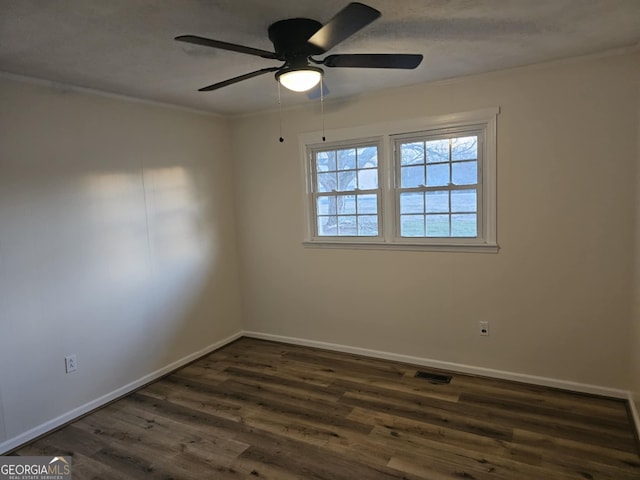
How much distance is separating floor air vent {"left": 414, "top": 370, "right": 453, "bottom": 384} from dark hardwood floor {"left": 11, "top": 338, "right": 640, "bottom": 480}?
0.19 ft

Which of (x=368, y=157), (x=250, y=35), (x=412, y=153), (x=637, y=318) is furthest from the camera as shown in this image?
(x=368, y=157)

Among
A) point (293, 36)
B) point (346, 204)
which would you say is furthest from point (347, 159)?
point (293, 36)

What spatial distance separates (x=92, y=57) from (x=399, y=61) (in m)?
1.80

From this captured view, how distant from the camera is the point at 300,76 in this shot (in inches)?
84.4

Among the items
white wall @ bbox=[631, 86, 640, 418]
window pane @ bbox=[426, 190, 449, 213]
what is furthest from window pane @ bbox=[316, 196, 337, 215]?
white wall @ bbox=[631, 86, 640, 418]

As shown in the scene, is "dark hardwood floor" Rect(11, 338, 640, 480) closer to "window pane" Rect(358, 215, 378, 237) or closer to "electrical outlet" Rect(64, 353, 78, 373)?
"electrical outlet" Rect(64, 353, 78, 373)

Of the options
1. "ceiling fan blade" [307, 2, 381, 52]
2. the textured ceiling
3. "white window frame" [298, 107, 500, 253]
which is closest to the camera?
"ceiling fan blade" [307, 2, 381, 52]

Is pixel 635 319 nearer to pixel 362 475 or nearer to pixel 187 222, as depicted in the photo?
pixel 362 475

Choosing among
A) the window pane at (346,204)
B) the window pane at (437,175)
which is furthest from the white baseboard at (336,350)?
the window pane at (437,175)

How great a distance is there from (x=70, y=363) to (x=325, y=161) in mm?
2668

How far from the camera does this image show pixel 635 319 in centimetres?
269

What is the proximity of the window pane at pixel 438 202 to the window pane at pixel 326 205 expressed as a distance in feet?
3.03

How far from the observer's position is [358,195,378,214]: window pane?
373 cm

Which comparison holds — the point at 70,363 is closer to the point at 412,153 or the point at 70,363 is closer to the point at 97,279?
the point at 97,279
